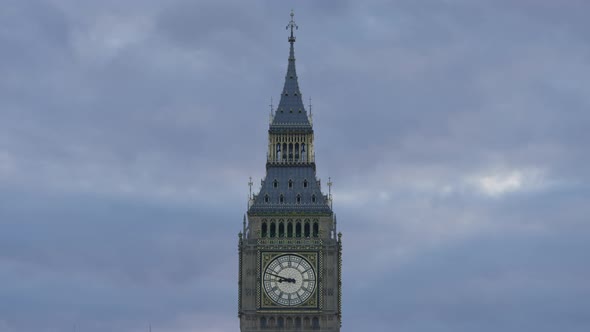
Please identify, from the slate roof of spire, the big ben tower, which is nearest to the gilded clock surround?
the big ben tower

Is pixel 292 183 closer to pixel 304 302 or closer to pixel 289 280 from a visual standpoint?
pixel 289 280

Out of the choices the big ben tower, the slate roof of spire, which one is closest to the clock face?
the big ben tower

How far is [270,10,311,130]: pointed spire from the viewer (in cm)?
19262

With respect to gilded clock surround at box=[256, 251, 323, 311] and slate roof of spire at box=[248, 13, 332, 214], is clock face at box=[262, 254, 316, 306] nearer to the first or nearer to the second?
gilded clock surround at box=[256, 251, 323, 311]

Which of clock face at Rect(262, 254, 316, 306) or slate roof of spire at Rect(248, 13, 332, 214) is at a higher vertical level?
slate roof of spire at Rect(248, 13, 332, 214)

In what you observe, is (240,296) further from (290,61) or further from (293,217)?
(290,61)

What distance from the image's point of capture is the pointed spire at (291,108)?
193m

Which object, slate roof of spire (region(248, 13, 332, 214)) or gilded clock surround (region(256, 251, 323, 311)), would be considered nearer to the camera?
gilded clock surround (region(256, 251, 323, 311))

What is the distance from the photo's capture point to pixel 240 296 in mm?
188000

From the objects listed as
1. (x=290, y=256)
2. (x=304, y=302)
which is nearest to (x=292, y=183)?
(x=290, y=256)

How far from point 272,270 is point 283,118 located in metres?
13.2

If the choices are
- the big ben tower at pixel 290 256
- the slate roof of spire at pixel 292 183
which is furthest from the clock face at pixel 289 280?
the slate roof of spire at pixel 292 183

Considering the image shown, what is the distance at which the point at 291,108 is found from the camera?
635 ft

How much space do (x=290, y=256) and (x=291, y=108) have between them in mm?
13006
